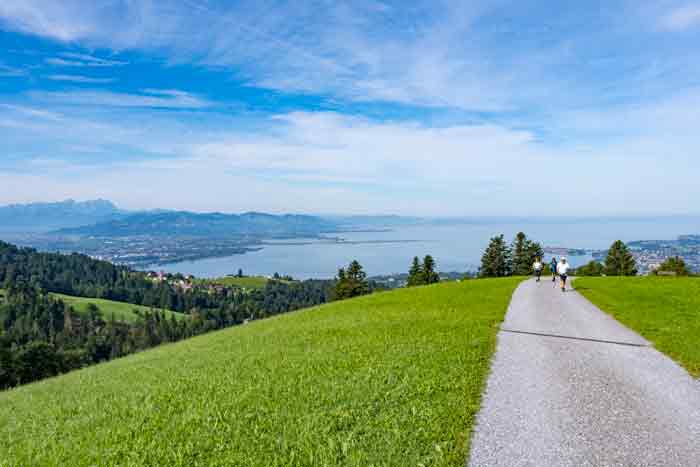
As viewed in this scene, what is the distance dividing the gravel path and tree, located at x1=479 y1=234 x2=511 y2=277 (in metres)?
52.4

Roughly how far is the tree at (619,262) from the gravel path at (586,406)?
5864 centimetres

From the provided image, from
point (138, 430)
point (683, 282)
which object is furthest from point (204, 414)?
point (683, 282)

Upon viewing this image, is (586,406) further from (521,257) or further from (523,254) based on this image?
(523,254)

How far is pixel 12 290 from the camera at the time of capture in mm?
137375

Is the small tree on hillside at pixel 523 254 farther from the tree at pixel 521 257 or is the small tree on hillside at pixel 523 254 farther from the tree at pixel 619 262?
the tree at pixel 619 262

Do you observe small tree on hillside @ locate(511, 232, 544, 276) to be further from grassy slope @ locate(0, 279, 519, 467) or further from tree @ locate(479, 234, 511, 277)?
grassy slope @ locate(0, 279, 519, 467)

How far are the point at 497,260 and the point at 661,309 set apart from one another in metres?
47.8

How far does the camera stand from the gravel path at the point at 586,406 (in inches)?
249

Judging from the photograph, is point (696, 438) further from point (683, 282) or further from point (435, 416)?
point (683, 282)

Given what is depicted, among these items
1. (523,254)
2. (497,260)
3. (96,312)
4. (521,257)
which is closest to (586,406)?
(497,260)

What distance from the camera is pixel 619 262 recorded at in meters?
63.9

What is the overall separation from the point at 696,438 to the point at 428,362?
550 centimetres

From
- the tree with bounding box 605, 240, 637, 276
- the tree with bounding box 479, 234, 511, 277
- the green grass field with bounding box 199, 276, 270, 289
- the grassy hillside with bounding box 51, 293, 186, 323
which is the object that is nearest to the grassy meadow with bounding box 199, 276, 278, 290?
the green grass field with bounding box 199, 276, 270, 289

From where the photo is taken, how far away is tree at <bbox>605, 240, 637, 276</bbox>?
62916 millimetres
